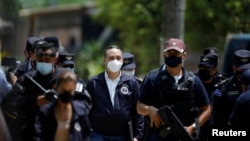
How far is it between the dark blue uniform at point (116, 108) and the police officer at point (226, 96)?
1249 millimetres

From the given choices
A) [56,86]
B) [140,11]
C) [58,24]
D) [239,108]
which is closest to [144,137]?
[239,108]

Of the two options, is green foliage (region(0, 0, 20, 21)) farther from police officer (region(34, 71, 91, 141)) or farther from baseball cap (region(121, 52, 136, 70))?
police officer (region(34, 71, 91, 141))

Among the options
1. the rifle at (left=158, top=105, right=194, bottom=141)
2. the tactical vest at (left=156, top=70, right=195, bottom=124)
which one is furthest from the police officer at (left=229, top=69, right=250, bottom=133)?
the rifle at (left=158, top=105, right=194, bottom=141)

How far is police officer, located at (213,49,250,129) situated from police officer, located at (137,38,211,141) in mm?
1721

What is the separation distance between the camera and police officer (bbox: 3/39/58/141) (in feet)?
27.1

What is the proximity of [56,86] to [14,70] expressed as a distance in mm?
2701

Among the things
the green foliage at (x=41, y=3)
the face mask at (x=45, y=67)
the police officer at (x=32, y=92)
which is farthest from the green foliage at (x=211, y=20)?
the face mask at (x=45, y=67)

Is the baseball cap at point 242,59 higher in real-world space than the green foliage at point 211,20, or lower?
higher

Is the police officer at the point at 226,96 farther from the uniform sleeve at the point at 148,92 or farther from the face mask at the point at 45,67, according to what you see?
the face mask at the point at 45,67

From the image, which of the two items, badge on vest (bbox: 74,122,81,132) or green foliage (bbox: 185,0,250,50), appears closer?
badge on vest (bbox: 74,122,81,132)

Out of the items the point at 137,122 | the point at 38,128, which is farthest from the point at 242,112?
the point at 38,128

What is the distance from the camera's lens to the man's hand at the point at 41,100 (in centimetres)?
820

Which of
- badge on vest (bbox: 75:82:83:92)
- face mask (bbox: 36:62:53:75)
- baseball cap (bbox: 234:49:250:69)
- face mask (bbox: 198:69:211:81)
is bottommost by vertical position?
face mask (bbox: 198:69:211:81)

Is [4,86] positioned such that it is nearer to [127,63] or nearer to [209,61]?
[127,63]
